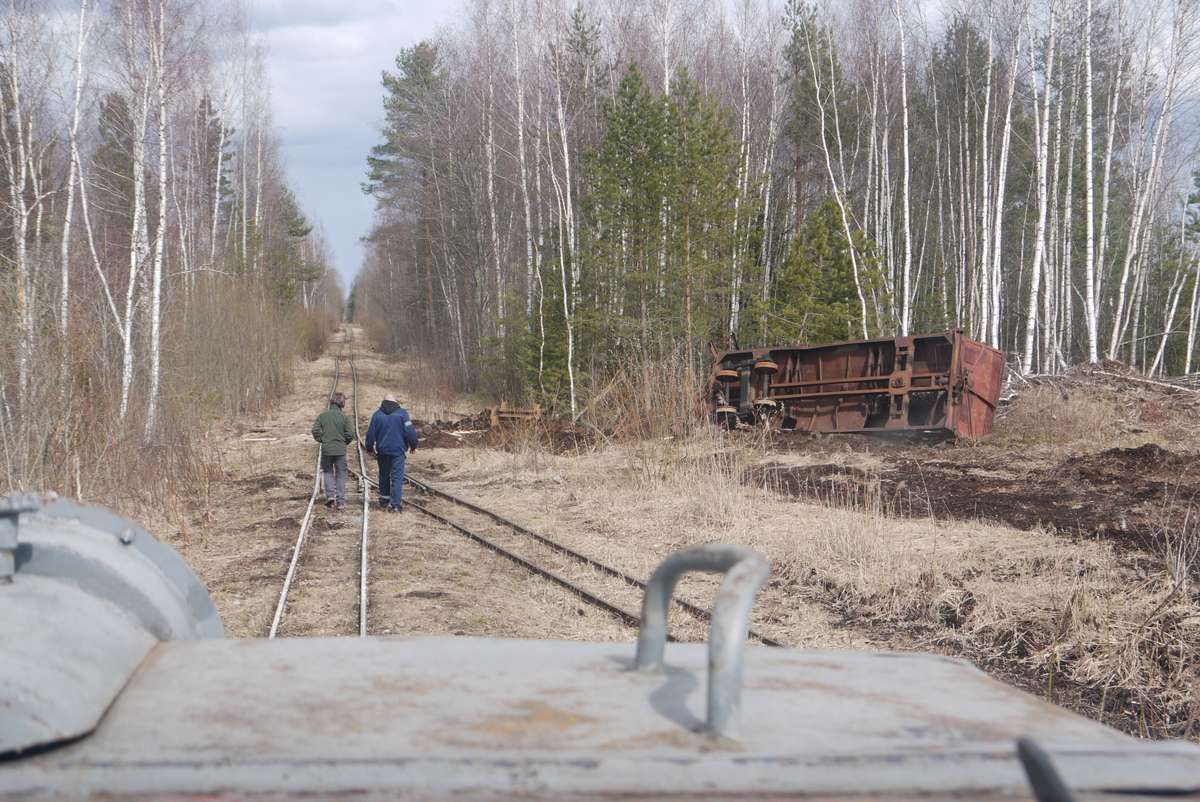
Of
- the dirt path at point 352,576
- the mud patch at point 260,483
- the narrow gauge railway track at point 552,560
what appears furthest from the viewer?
the mud patch at point 260,483

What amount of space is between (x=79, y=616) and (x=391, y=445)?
11818 mm

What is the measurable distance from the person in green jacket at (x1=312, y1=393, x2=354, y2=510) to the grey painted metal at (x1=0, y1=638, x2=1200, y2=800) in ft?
38.7

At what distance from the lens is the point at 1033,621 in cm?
720

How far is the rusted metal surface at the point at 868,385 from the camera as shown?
58.0ft

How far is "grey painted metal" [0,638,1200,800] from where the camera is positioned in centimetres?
141

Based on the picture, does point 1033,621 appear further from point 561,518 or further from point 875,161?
point 875,161

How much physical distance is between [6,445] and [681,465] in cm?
865

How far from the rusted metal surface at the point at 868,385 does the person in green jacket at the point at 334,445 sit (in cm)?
751

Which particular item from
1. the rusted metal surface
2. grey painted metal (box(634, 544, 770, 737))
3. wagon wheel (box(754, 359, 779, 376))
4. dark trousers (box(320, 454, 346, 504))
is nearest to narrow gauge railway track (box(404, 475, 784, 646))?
dark trousers (box(320, 454, 346, 504))

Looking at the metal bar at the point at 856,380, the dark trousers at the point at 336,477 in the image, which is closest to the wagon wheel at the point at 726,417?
the metal bar at the point at 856,380

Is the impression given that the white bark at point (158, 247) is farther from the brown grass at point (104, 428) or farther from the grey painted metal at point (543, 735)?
the grey painted metal at point (543, 735)

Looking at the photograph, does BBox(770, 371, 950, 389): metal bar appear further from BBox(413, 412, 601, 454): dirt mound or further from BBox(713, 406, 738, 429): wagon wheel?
BBox(413, 412, 601, 454): dirt mound

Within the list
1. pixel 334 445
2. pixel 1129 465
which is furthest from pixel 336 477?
pixel 1129 465

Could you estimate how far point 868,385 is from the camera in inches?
731
